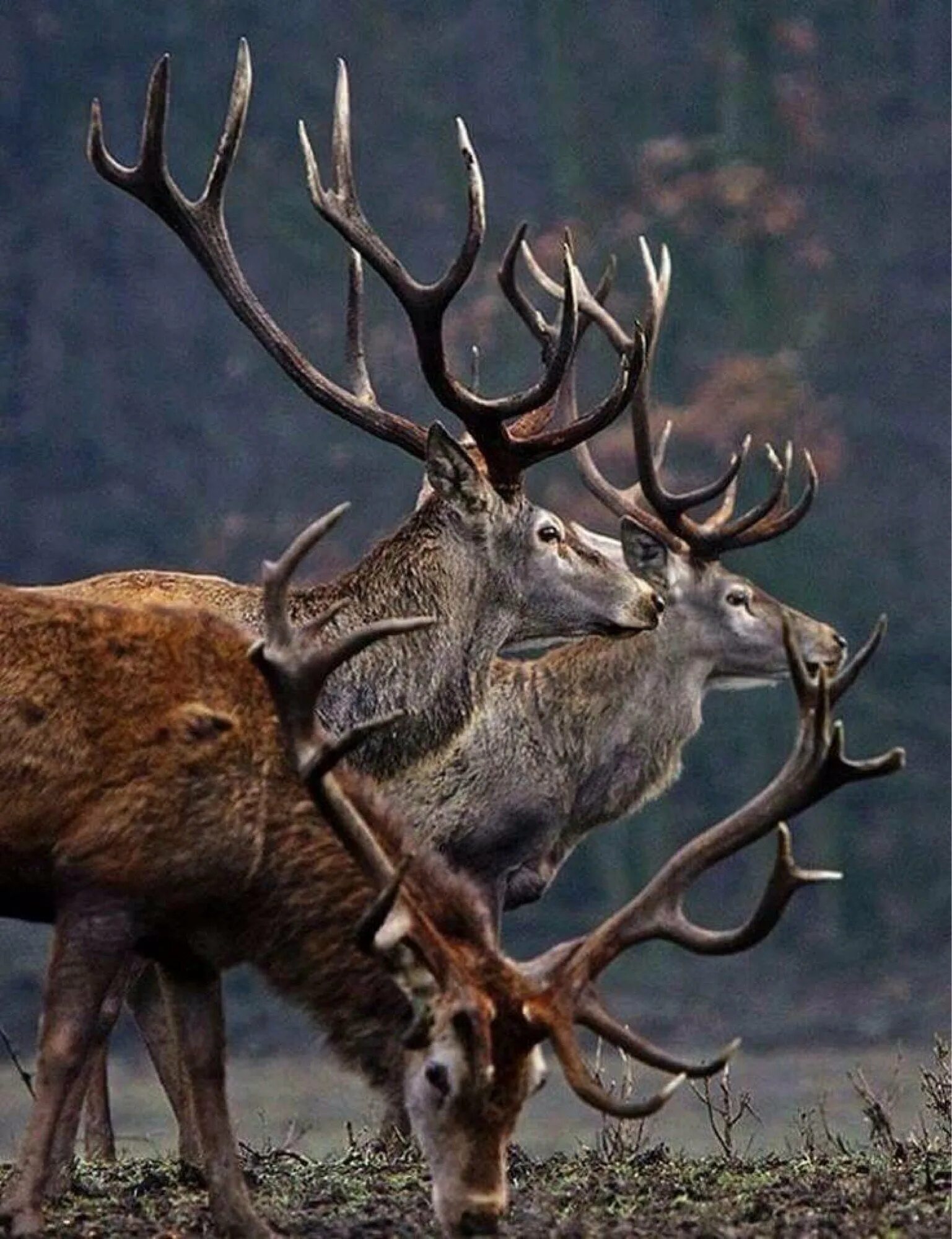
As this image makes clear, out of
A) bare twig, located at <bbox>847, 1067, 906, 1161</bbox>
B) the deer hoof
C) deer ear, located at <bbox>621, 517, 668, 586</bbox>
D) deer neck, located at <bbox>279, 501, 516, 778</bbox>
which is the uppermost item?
deer ear, located at <bbox>621, 517, 668, 586</bbox>

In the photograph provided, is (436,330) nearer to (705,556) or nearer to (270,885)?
(705,556)

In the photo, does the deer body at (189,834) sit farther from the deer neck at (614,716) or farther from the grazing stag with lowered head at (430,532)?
the deer neck at (614,716)

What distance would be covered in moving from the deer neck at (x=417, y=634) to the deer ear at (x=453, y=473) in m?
0.07

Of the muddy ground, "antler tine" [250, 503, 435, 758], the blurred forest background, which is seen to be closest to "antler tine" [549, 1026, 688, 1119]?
the muddy ground

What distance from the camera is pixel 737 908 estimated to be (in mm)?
Result: 19219

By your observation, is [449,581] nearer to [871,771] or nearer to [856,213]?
[871,771]

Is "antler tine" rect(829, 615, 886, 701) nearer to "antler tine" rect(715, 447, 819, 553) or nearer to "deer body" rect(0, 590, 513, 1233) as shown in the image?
"deer body" rect(0, 590, 513, 1233)

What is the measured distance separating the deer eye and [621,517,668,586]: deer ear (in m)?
3.89

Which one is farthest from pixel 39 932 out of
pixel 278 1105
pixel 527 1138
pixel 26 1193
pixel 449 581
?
pixel 26 1193

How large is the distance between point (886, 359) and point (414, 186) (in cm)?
314

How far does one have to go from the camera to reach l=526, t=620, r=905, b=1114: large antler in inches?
235

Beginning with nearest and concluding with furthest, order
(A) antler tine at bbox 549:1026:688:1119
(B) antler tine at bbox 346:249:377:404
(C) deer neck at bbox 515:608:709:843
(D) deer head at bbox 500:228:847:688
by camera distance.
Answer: (A) antler tine at bbox 549:1026:688:1119 → (B) antler tine at bbox 346:249:377:404 → (C) deer neck at bbox 515:608:709:843 → (D) deer head at bbox 500:228:847:688

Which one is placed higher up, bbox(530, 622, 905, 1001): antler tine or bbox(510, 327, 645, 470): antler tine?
bbox(510, 327, 645, 470): antler tine

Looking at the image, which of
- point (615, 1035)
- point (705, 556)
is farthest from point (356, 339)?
point (615, 1035)
